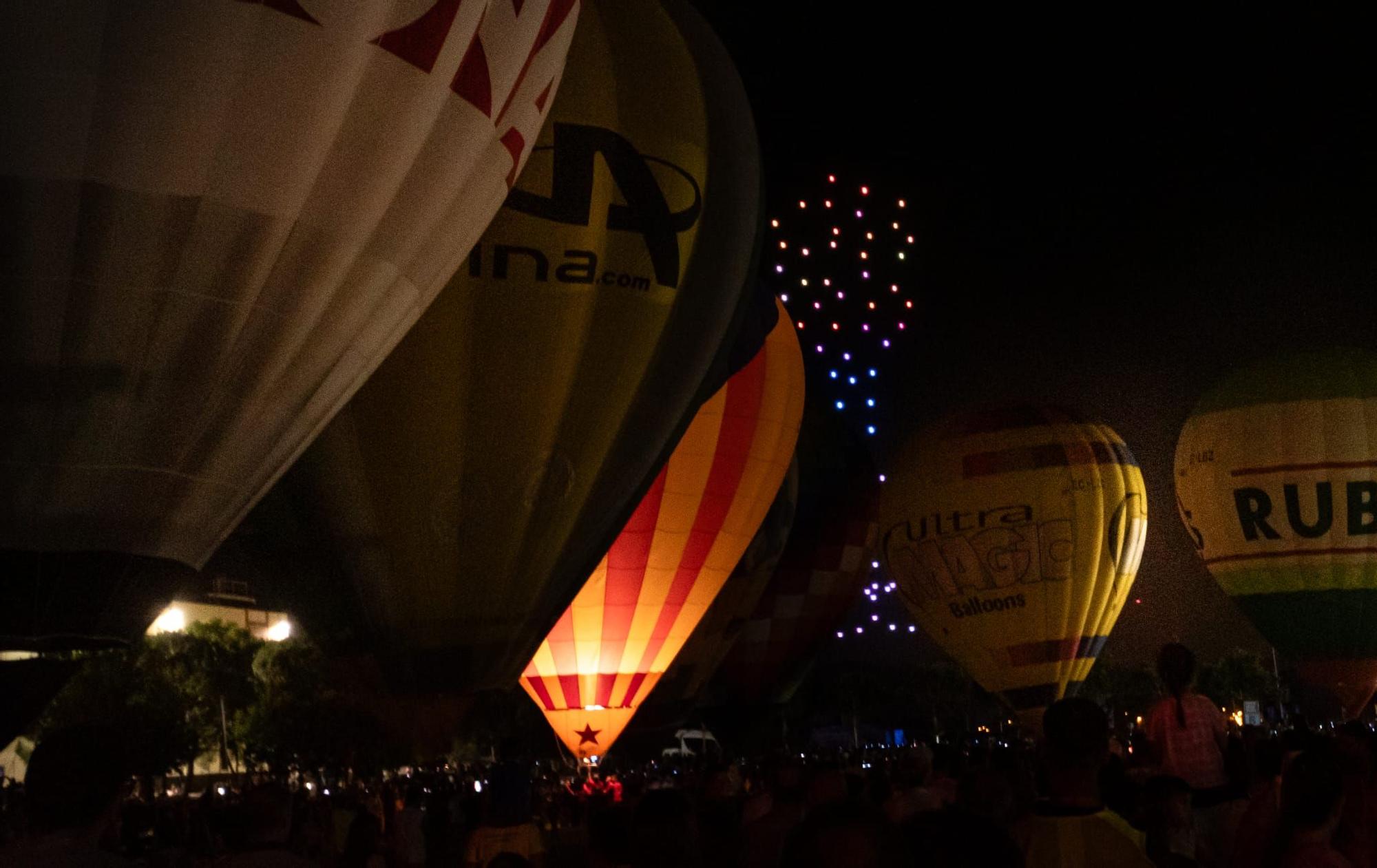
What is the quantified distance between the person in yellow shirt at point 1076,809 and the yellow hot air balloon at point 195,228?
134 inches

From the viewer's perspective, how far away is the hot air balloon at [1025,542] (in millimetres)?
14430

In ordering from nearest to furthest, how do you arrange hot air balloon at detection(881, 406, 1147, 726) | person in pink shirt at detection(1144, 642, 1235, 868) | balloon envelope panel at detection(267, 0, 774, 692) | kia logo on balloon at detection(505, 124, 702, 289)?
person in pink shirt at detection(1144, 642, 1235, 868) → balloon envelope panel at detection(267, 0, 774, 692) → kia logo on balloon at detection(505, 124, 702, 289) → hot air balloon at detection(881, 406, 1147, 726)

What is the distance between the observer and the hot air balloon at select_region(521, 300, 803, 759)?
11.5 m

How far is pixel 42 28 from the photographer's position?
4621 millimetres

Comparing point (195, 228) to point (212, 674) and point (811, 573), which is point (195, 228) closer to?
point (811, 573)

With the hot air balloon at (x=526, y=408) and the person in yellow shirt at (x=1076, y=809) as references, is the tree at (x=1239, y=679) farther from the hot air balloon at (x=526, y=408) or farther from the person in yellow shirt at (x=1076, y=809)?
the person in yellow shirt at (x=1076, y=809)

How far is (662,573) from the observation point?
11703 millimetres

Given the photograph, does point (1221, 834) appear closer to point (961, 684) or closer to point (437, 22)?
point (437, 22)

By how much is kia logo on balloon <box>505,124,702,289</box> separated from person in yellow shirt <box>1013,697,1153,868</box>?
5.22m

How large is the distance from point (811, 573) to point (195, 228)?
1387cm

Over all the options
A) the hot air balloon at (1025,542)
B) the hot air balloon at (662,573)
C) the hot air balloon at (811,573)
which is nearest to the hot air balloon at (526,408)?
the hot air balloon at (662,573)

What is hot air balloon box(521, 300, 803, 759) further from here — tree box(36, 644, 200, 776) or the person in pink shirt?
tree box(36, 644, 200, 776)

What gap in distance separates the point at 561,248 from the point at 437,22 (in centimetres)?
214

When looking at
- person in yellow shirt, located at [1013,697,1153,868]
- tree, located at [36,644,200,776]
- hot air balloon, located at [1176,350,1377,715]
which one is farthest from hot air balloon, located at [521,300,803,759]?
tree, located at [36,644,200,776]
